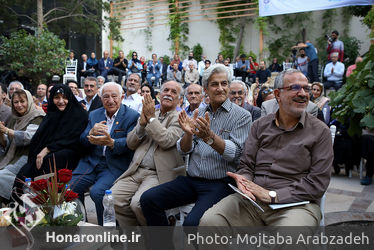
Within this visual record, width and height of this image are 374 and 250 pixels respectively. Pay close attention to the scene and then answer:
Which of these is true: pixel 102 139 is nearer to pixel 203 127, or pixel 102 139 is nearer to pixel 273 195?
pixel 203 127

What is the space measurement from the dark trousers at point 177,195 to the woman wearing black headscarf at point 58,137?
122 cm

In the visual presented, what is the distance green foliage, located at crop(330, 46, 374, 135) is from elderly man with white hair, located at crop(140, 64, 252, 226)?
2.39 ft

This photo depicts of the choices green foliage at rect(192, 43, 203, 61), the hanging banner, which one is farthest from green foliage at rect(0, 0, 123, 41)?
the hanging banner

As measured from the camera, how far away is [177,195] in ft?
8.91

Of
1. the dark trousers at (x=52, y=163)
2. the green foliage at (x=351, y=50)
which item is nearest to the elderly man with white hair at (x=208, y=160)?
the dark trousers at (x=52, y=163)

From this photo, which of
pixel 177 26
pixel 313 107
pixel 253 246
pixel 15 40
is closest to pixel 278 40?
pixel 177 26

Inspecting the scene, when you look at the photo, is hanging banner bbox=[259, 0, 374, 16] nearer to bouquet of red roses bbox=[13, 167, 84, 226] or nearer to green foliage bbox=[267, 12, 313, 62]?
bouquet of red roses bbox=[13, 167, 84, 226]

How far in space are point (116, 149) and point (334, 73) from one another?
8429mm

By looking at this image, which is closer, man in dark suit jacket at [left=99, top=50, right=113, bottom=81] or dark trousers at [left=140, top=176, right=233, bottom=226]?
dark trousers at [left=140, top=176, right=233, bottom=226]

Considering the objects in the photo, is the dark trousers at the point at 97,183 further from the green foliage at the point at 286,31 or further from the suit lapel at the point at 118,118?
the green foliage at the point at 286,31

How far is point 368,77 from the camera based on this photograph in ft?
7.90

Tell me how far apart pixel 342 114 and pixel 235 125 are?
0.81 meters

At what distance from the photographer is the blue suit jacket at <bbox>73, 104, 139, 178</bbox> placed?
3.33m

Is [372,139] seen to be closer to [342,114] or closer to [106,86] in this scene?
[342,114]
